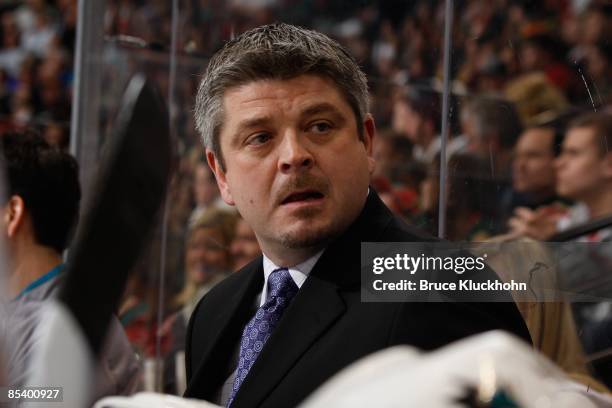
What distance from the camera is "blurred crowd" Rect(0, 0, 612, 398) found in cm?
150

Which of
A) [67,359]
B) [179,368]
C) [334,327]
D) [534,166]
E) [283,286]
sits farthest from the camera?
[179,368]

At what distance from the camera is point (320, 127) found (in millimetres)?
1162

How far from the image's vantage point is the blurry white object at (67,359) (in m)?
0.63

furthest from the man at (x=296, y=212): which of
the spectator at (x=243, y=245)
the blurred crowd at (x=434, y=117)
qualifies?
the spectator at (x=243, y=245)

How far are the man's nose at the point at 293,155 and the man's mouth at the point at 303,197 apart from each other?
0.11 ft


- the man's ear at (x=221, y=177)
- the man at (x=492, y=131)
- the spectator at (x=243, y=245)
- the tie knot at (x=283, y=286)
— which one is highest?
the man at (x=492, y=131)

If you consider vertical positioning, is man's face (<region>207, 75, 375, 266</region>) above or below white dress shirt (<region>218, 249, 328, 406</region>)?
above

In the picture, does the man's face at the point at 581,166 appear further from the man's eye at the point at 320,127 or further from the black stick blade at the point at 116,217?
the black stick blade at the point at 116,217

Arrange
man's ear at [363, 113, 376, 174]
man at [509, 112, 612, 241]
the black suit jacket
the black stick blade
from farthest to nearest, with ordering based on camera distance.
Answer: man at [509, 112, 612, 241] → man's ear at [363, 113, 376, 174] → the black suit jacket → the black stick blade

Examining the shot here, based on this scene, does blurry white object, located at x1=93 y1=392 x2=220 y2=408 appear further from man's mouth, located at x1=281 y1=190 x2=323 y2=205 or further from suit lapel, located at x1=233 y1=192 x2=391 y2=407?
man's mouth, located at x1=281 y1=190 x2=323 y2=205

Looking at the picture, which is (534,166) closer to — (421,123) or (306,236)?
(421,123)

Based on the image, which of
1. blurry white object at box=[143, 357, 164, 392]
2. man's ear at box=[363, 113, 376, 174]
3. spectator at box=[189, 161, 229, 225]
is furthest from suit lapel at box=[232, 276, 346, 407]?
spectator at box=[189, 161, 229, 225]

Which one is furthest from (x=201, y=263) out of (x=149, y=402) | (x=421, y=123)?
(x=149, y=402)

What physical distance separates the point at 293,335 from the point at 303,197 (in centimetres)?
17
